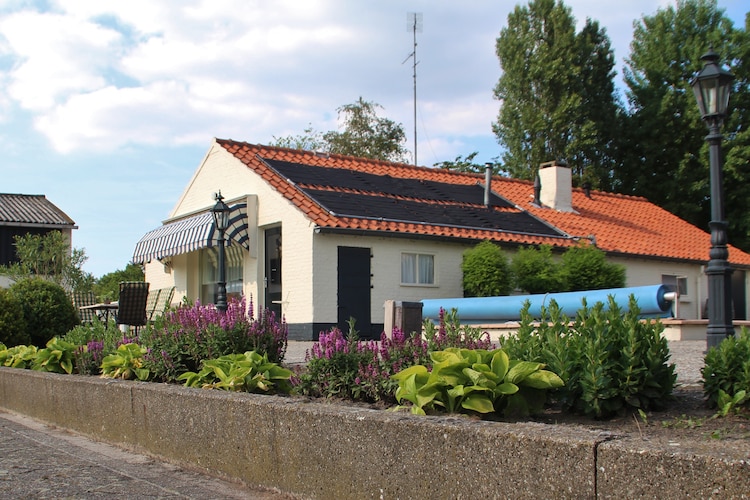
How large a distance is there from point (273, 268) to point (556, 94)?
2317 cm

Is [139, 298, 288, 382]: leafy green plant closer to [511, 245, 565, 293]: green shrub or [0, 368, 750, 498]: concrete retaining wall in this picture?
[0, 368, 750, 498]: concrete retaining wall

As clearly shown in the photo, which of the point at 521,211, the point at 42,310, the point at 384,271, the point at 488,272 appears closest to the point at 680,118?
the point at 521,211

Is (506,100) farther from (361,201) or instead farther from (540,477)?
(540,477)

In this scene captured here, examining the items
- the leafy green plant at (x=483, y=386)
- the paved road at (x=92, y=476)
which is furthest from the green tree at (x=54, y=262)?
the leafy green plant at (x=483, y=386)

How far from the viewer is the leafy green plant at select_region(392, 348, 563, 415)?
457 centimetres

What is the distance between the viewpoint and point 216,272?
2272cm

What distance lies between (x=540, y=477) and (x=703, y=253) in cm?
2476

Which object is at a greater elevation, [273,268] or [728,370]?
[273,268]

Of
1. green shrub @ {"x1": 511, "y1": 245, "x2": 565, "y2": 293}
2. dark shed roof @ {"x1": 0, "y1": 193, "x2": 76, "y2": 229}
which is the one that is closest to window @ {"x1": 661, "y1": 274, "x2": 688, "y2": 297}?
green shrub @ {"x1": 511, "y1": 245, "x2": 565, "y2": 293}

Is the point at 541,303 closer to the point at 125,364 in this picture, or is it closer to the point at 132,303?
the point at 132,303

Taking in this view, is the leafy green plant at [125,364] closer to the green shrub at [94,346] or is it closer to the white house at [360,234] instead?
the green shrub at [94,346]

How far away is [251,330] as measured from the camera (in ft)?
25.0

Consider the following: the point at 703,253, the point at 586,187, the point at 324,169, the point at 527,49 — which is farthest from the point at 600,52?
the point at 324,169

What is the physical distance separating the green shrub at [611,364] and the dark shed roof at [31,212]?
1480 inches
